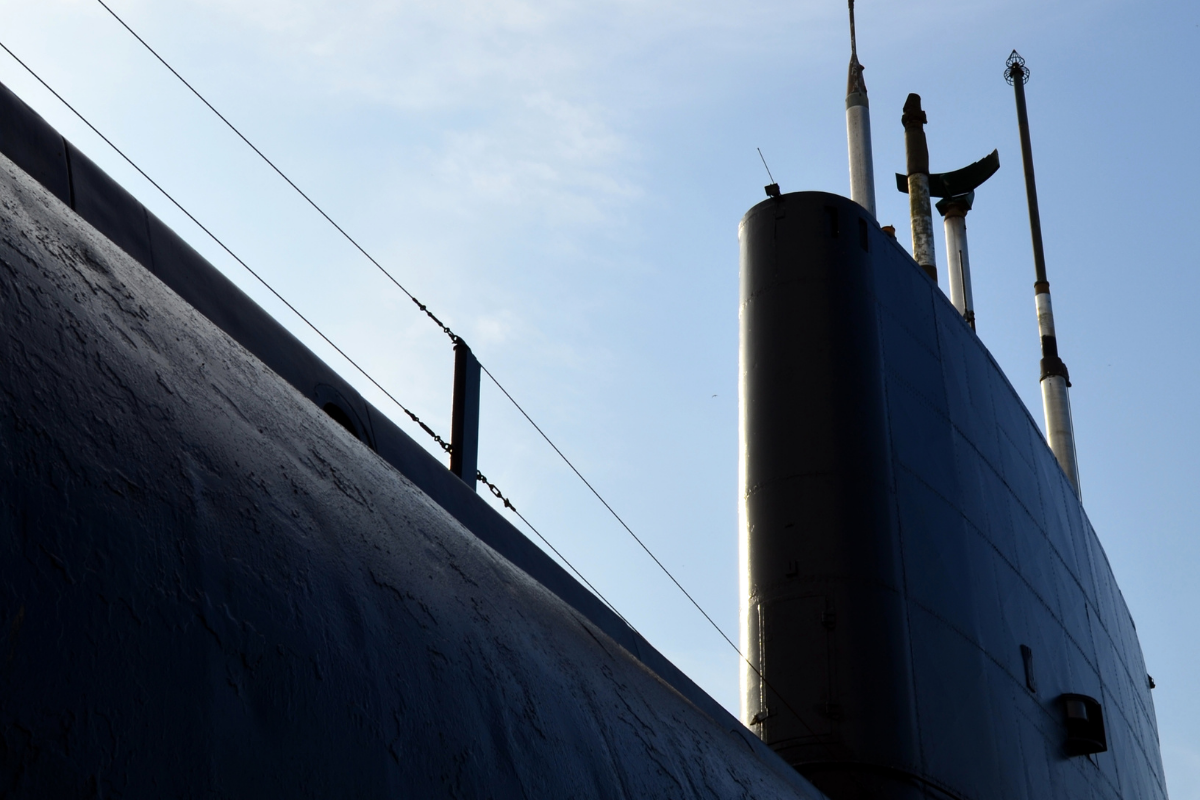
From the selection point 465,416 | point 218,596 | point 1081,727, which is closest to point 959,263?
point 1081,727

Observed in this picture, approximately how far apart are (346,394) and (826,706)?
300cm

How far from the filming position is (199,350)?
8.37ft

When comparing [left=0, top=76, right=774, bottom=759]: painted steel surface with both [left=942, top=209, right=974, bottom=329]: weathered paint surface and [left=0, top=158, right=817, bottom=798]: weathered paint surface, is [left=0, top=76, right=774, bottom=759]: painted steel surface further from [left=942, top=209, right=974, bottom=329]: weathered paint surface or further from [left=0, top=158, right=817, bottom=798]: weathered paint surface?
[left=942, top=209, right=974, bottom=329]: weathered paint surface

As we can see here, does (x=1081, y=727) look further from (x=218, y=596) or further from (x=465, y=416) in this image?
(x=218, y=596)

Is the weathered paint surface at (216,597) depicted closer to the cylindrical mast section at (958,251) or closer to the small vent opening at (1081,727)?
the small vent opening at (1081,727)

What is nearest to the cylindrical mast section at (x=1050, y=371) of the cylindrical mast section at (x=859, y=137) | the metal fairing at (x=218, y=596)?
the cylindrical mast section at (x=859, y=137)

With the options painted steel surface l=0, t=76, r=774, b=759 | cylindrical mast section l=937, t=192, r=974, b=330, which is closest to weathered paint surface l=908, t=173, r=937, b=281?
cylindrical mast section l=937, t=192, r=974, b=330

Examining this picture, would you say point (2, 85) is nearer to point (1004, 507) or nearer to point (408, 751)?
point (408, 751)

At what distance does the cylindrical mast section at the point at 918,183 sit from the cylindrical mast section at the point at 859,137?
106cm

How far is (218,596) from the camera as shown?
1.91 m

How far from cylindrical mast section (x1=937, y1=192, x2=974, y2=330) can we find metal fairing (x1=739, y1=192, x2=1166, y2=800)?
11.3ft

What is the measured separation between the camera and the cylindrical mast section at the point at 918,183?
31.9ft

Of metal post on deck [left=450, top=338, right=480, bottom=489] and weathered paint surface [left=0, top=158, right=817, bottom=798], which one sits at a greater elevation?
metal post on deck [left=450, top=338, right=480, bottom=489]

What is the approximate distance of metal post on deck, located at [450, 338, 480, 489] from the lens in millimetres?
5234
